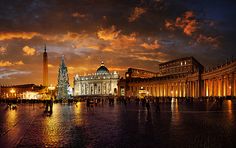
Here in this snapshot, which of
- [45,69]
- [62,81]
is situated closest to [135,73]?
[45,69]

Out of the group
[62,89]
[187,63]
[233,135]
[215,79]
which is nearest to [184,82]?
[215,79]

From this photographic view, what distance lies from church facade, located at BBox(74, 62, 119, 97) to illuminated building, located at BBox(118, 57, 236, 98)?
17.9m

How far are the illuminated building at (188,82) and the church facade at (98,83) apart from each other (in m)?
17.9

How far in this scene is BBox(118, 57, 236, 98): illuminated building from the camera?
68562 millimetres

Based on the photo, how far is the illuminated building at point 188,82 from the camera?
225 ft

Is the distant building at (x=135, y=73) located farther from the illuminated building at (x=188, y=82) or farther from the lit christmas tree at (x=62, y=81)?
the lit christmas tree at (x=62, y=81)

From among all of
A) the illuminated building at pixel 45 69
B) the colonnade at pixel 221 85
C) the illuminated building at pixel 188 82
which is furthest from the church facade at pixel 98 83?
the colonnade at pixel 221 85

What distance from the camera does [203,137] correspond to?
1171cm

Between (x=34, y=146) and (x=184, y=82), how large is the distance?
9806cm

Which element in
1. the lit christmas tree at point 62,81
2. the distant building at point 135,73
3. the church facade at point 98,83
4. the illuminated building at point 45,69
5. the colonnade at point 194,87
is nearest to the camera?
the lit christmas tree at point 62,81

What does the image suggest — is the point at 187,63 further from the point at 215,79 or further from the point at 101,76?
the point at 215,79

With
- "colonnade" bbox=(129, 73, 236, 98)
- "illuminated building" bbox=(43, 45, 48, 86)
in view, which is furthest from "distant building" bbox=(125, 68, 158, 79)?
"illuminated building" bbox=(43, 45, 48, 86)

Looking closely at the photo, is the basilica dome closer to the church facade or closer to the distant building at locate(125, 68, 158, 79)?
the church facade

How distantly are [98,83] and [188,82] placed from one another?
85325 mm
